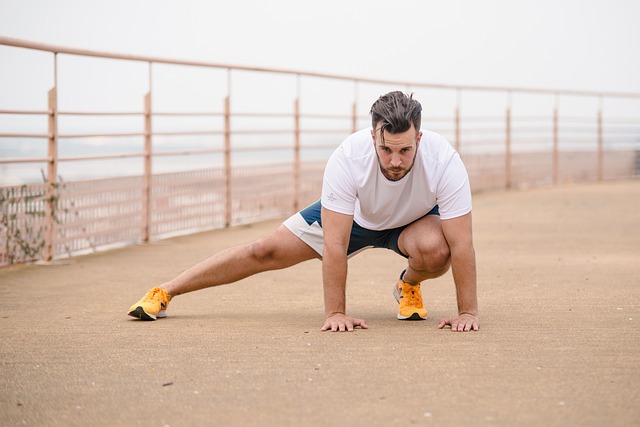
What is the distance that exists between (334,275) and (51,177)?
410cm

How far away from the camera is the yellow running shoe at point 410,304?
591 centimetres

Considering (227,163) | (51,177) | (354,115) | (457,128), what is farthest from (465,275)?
(457,128)

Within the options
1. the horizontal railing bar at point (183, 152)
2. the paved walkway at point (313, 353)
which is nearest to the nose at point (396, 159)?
the paved walkway at point (313, 353)

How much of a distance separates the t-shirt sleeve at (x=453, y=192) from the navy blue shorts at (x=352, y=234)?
28cm

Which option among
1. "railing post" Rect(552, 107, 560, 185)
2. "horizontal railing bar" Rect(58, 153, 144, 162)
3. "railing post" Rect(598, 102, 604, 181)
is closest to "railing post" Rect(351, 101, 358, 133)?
"horizontal railing bar" Rect(58, 153, 144, 162)

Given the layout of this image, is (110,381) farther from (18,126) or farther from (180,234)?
(180,234)

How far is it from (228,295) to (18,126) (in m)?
2.44

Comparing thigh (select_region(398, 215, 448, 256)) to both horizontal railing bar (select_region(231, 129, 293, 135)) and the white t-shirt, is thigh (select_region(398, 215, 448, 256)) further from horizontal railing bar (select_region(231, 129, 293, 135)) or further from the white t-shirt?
horizontal railing bar (select_region(231, 129, 293, 135))

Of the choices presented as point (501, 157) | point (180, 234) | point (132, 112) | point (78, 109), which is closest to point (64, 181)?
point (78, 109)

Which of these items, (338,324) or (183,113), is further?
(183,113)

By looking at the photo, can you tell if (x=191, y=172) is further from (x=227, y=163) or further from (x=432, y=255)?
(x=432, y=255)

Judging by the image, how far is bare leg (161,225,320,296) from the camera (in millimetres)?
5848

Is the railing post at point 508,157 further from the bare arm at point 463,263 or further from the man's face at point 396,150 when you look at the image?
the man's face at point 396,150

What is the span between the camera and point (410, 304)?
19.5ft
